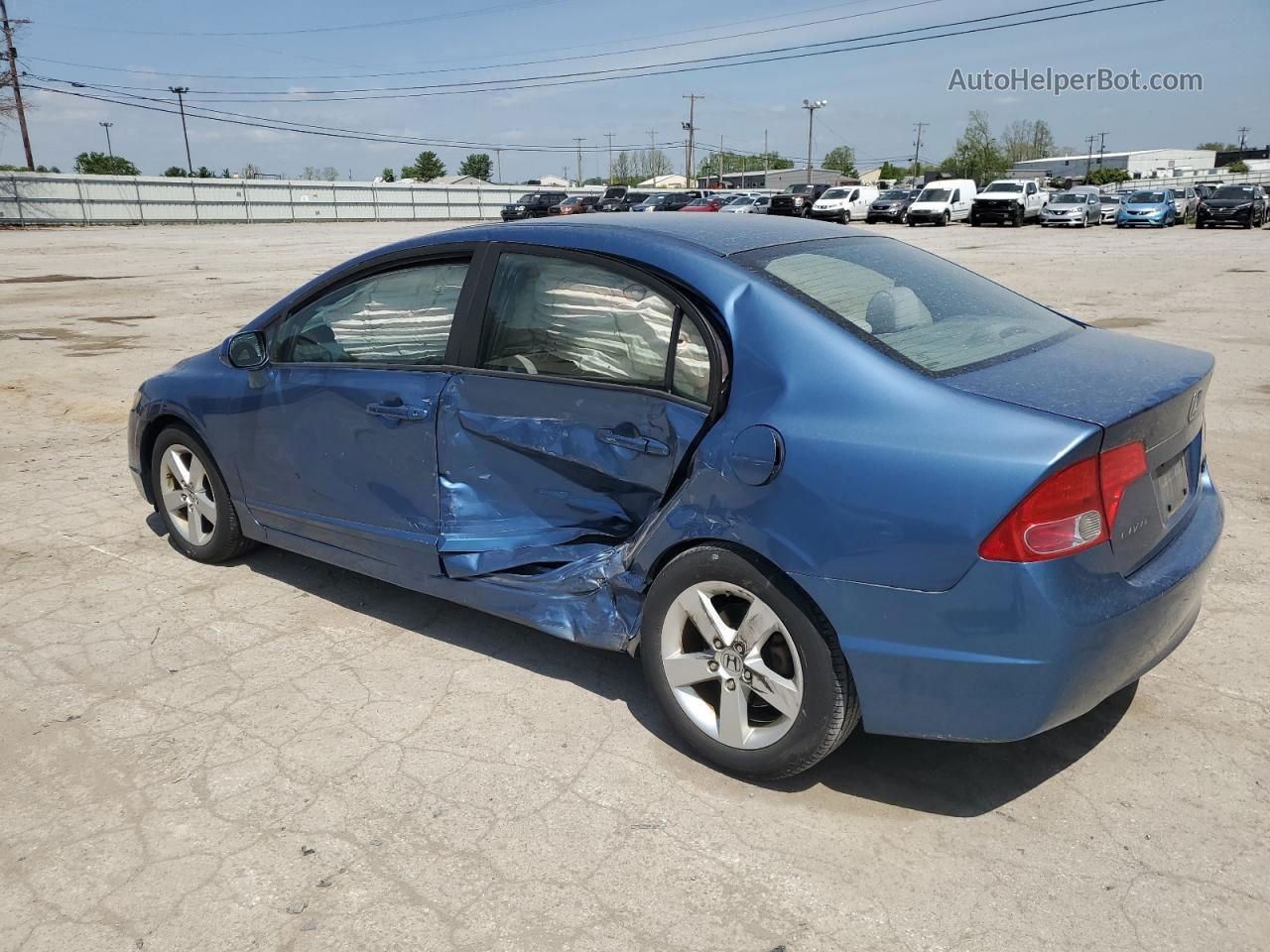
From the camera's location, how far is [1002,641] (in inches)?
94.7

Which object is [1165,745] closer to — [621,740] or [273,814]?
[621,740]

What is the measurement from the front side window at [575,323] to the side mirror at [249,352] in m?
1.28

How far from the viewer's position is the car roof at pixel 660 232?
3299 millimetres

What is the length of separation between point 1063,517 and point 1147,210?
42.6 metres

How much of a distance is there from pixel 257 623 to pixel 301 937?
77.2 inches

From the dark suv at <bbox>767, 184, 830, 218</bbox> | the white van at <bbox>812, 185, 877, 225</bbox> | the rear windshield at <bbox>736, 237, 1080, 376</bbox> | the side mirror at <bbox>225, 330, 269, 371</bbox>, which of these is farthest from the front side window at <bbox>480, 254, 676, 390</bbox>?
A: the dark suv at <bbox>767, 184, 830, 218</bbox>

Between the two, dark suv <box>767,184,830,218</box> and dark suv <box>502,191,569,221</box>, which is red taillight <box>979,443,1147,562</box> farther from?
dark suv <box>502,191,569,221</box>

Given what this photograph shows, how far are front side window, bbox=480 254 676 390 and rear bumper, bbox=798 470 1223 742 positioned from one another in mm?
965

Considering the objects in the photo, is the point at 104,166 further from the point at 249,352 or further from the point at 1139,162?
the point at 1139,162

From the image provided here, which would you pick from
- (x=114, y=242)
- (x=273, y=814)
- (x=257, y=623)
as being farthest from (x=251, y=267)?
(x=273, y=814)

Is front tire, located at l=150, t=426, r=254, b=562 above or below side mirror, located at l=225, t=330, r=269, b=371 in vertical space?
below

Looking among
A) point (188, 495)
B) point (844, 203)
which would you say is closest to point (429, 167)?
point (844, 203)

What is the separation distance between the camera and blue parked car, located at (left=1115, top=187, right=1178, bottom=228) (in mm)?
38906

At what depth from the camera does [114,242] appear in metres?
33.8
